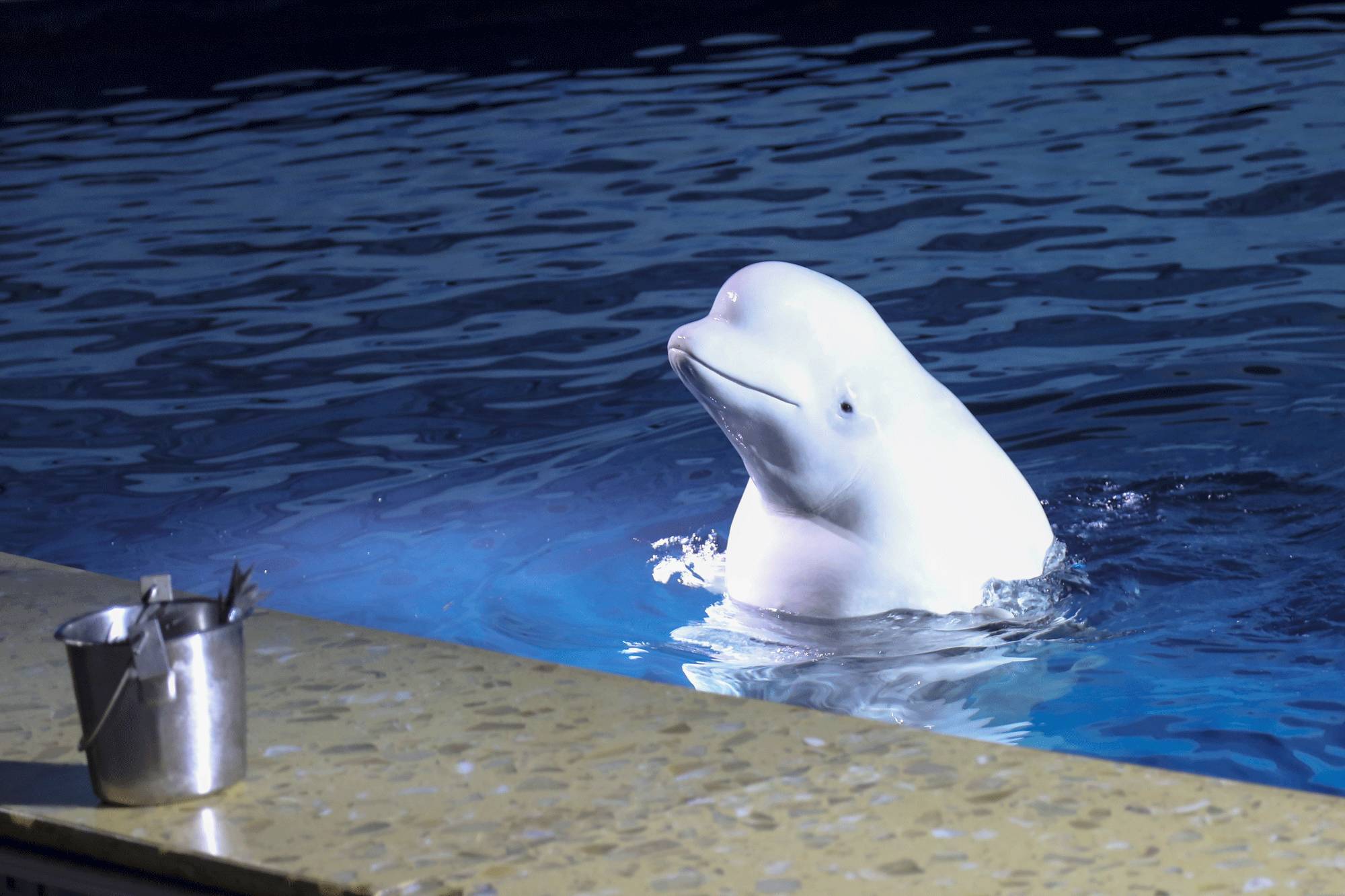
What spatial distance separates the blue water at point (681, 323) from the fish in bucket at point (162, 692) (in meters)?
1.51

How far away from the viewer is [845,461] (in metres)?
3.86

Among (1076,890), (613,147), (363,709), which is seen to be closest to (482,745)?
(363,709)

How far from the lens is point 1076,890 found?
7.01 ft

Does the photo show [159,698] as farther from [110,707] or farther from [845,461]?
[845,461]

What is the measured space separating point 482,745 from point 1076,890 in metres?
0.92

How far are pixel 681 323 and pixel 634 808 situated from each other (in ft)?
17.6

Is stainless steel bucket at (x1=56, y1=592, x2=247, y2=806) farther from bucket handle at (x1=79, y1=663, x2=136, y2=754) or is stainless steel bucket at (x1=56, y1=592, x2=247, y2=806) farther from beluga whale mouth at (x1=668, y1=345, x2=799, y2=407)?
beluga whale mouth at (x1=668, y1=345, x2=799, y2=407)

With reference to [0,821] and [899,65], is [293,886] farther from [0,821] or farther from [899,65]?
[899,65]

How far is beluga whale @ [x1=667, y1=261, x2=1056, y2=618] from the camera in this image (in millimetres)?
3805

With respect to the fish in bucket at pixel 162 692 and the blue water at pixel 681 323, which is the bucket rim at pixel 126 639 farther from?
the blue water at pixel 681 323

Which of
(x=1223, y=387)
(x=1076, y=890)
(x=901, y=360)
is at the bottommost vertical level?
(x=1223, y=387)

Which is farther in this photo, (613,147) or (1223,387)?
(613,147)

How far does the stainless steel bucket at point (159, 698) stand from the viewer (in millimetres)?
2346

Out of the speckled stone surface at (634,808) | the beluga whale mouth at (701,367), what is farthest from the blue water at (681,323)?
the speckled stone surface at (634,808)
